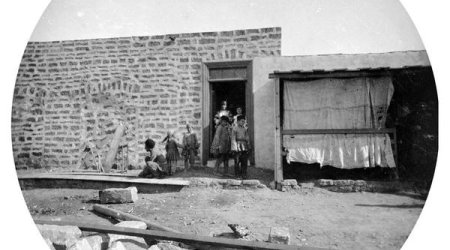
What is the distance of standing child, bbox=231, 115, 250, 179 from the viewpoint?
327 centimetres

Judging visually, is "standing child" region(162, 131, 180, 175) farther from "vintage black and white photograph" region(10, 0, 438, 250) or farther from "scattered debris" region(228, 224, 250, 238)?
"scattered debris" region(228, 224, 250, 238)

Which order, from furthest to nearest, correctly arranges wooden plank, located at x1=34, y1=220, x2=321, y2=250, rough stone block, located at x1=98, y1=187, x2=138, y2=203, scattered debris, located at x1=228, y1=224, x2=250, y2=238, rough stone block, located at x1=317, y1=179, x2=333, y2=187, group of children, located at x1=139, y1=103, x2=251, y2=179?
rough stone block, located at x1=317, y1=179, x2=333, y2=187 → group of children, located at x1=139, y1=103, x2=251, y2=179 → rough stone block, located at x1=98, y1=187, x2=138, y2=203 → scattered debris, located at x1=228, y1=224, x2=250, y2=238 → wooden plank, located at x1=34, y1=220, x2=321, y2=250

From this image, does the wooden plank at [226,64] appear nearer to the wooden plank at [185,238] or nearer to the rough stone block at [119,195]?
the rough stone block at [119,195]

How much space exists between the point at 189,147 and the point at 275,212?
3.50 feet

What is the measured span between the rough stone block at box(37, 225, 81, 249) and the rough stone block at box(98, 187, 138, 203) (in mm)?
370

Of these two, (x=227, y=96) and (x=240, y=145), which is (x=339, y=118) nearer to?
(x=240, y=145)

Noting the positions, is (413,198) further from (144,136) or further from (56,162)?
(56,162)

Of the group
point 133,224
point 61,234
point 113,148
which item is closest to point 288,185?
point 133,224

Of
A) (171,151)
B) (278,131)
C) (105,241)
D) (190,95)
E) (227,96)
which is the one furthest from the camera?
(278,131)

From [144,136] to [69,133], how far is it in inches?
30.3

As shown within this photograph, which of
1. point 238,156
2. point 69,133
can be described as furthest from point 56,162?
point 238,156

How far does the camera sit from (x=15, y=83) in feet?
11.4

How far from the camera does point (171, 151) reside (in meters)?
3.24

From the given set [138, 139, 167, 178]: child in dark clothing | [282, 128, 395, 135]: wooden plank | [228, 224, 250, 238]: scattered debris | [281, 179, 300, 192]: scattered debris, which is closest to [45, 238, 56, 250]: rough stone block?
A: [138, 139, 167, 178]: child in dark clothing
